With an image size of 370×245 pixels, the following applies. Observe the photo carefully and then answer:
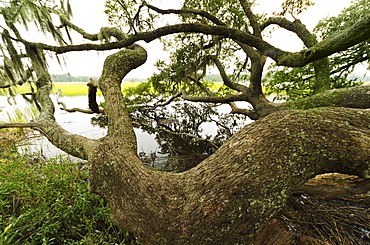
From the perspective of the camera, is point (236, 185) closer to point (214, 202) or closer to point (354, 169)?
point (214, 202)

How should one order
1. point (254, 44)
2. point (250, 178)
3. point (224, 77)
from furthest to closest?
point (224, 77) → point (254, 44) → point (250, 178)

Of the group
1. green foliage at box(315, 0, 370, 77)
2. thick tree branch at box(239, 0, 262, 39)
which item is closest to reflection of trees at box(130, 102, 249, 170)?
thick tree branch at box(239, 0, 262, 39)

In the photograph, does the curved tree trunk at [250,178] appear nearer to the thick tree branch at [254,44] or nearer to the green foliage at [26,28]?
the thick tree branch at [254,44]

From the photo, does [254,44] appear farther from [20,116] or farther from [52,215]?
[20,116]

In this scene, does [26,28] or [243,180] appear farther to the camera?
[26,28]

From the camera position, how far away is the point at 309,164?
104 centimetres

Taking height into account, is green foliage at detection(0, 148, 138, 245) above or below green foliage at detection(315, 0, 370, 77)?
below

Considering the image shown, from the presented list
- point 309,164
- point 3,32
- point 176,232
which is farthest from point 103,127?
point 309,164

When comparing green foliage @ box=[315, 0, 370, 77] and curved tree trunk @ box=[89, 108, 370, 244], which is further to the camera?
green foliage @ box=[315, 0, 370, 77]

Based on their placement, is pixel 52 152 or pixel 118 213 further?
pixel 52 152

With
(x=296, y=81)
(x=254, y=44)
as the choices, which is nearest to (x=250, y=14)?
(x=254, y=44)

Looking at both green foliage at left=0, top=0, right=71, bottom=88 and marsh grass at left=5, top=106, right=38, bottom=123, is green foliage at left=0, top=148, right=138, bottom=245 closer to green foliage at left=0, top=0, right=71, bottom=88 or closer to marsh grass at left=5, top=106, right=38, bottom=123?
green foliage at left=0, top=0, right=71, bottom=88

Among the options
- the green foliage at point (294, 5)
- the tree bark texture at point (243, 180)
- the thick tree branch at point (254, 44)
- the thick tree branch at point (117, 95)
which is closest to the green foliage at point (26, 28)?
the thick tree branch at point (254, 44)

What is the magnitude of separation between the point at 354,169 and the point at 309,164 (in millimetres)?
306
